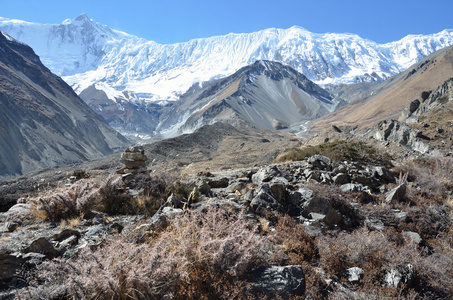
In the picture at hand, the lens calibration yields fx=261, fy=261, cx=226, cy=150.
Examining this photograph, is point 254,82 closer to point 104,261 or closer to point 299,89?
point 299,89

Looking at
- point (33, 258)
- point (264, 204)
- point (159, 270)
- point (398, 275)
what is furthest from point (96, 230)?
point (398, 275)

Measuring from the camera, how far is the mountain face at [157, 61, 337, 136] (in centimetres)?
11731

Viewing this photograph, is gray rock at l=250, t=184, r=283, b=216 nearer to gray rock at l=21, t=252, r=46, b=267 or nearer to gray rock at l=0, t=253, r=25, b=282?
gray rock at l=21, t=252, r=46, b=267

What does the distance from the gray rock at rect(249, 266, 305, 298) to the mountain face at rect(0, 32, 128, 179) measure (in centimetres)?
5327

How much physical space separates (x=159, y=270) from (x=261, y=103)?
13821 centimetres

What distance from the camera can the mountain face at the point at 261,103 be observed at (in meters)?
117

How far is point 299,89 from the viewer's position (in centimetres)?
17838

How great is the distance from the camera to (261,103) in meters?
137

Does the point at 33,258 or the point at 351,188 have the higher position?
the point at 33,258

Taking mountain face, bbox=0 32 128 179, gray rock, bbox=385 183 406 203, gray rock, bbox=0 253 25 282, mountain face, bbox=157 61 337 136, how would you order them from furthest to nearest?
mountain face, bbox=157 61 337 136
mountain face, bbox=0 32 128 179
gray rock, bbox=385 183 406 203
gray rock, bbox=0 253 25 282

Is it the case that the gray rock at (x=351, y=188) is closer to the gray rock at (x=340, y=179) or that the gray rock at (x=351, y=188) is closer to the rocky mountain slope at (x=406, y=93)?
the gray rock at (x=340, y=179)

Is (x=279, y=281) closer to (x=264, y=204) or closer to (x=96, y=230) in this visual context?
(x=264, y=204)

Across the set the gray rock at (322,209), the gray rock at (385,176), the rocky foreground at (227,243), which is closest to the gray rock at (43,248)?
the rocky foreground at (227,243)

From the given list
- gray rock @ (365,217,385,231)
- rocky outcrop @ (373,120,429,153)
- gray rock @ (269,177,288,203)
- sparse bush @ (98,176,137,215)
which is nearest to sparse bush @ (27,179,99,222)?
sparse bush @ (98,176,137,215)
